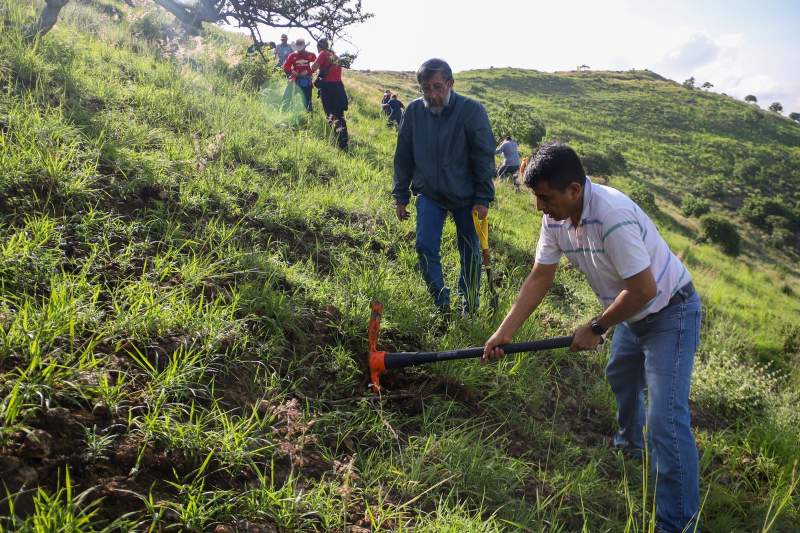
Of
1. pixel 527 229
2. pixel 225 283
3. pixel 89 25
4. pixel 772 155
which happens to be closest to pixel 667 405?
pixel 225 283

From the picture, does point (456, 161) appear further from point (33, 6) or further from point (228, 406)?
point (33, 6)

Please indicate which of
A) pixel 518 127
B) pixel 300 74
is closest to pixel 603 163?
pixel 518 127

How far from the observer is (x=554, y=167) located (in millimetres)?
2332

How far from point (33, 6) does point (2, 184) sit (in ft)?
16.7

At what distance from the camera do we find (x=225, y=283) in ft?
10.6

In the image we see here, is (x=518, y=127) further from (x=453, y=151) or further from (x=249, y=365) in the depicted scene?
(x=249, y=365)

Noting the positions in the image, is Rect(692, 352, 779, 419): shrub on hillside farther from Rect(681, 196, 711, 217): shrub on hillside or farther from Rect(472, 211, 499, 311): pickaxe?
Rect(681, 196, 711, 217): shrub on hillside

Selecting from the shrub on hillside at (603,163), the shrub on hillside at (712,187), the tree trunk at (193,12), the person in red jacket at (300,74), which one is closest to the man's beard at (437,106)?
the person in red jacket at (300,74)

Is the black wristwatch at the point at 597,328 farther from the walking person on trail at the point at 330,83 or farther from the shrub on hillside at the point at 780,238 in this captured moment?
the shrub on hillside at the point at 780,238

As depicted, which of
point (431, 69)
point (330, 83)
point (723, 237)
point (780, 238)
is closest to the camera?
point (431, 69)

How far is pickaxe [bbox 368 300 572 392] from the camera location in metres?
2.71

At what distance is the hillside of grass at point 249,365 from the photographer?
6.40ft

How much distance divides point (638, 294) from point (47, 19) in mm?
6538

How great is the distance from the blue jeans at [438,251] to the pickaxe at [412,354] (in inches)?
39.0
